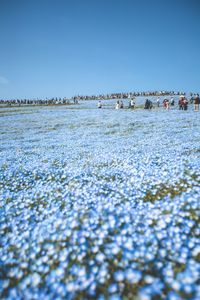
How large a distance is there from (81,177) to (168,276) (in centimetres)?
421

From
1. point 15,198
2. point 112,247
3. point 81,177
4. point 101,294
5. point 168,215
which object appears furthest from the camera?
point 81,177

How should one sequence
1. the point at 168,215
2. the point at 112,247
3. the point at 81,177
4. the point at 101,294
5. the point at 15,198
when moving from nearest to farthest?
the point at 101,294 < the point at 112,247 < the point at 168,215 < the point at 15,198 < the point at 81,177

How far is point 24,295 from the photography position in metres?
2.70

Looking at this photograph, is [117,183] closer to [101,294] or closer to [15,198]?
[15,198]

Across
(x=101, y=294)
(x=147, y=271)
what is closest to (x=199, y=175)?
(x=147, y=271)

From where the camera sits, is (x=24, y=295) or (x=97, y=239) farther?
(x=97, y=239)

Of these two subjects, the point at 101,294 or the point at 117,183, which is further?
the point at 117,183

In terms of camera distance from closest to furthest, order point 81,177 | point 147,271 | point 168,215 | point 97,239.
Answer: point 147,271, point 97,239, point 168,215, point 81,177

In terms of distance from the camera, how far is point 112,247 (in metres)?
3.19

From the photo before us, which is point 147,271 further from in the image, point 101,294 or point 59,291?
point 59,291

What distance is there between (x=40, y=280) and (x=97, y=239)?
969mm

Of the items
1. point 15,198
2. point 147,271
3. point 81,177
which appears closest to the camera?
point 147,271

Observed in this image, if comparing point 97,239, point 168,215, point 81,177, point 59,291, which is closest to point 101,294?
point 59,291

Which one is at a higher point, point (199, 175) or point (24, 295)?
point (199, 175)
